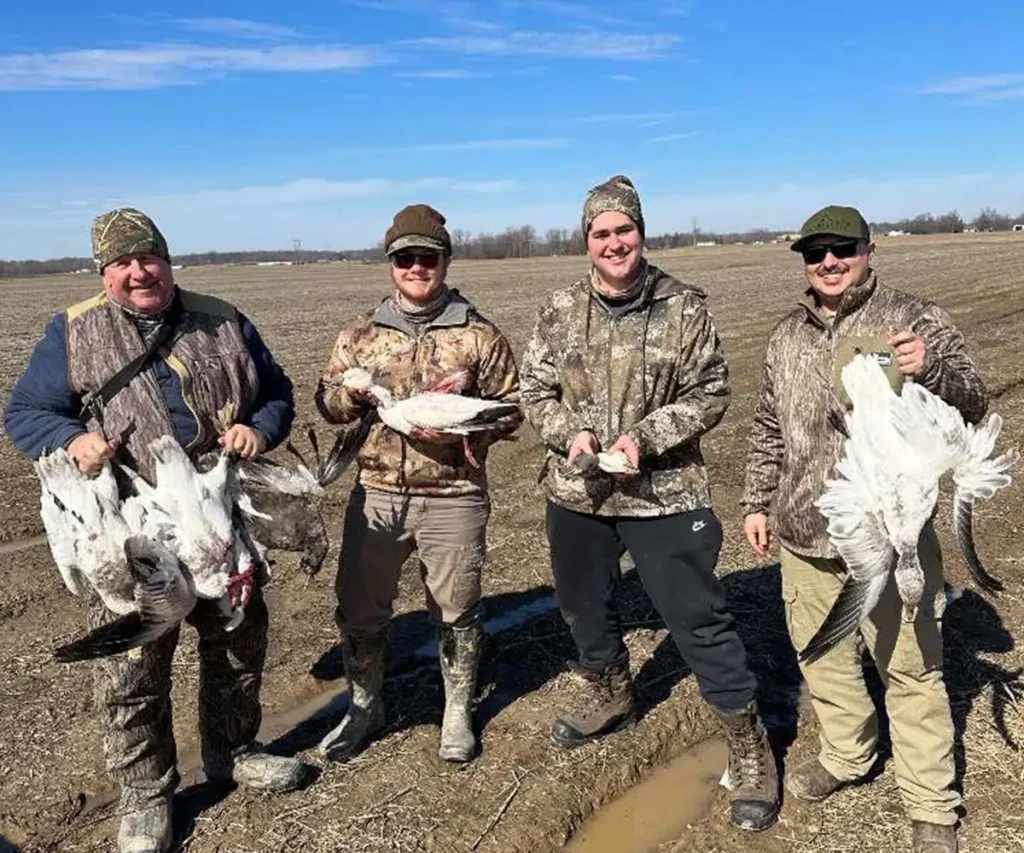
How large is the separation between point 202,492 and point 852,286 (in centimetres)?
266

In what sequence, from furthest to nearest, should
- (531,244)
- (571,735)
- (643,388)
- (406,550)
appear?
1. (531,244)
2. (571,735)
3. (406,550)
4. (643,388)

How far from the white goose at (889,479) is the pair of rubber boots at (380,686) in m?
1.85

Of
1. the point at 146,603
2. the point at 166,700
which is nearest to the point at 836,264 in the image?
the point at 146,603

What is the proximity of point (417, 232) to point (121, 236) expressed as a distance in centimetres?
122

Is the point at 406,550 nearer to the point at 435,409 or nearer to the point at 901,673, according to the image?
the point at 435,409

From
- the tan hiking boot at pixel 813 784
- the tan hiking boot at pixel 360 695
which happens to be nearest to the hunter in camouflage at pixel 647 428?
the tan hiking boot at pixel 813 784

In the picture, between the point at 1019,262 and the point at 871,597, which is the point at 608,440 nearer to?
the point at 871,597

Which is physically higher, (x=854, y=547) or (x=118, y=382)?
(x=118, y=382)

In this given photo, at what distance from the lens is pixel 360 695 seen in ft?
15.4

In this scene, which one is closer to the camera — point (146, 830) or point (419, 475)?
point (146, 830)

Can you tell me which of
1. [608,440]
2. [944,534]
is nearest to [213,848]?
[608,440]

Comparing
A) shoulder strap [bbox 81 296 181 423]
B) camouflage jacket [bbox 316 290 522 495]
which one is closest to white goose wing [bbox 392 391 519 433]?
camouflage jacket [bbox 316 290 522 495]

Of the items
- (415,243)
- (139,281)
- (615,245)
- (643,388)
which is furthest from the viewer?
(415,243)

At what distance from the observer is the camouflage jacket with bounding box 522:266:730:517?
3.90 meters
